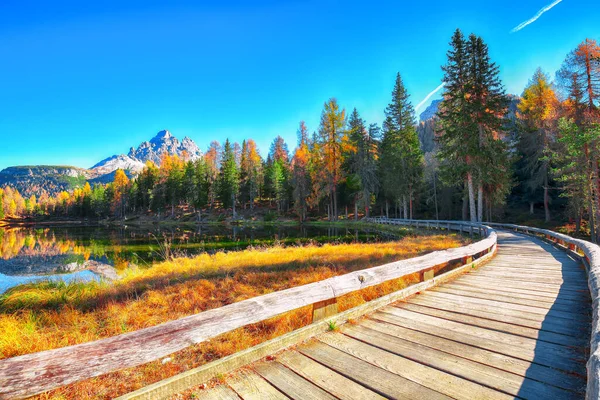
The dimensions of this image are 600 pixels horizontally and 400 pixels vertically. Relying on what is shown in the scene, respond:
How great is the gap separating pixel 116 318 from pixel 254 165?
2381 inches

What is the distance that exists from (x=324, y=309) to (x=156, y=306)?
14.0 ft

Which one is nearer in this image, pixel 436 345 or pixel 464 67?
pixel 436 345

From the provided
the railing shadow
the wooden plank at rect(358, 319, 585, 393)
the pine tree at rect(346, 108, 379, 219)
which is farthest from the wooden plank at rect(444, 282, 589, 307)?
the pine tree at rect(346, 108, 379, 219)

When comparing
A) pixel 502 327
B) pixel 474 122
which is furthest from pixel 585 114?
pixel 502 327

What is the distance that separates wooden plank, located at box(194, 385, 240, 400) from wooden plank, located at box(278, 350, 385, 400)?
26.6 inches

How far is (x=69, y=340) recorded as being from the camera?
4766 mm

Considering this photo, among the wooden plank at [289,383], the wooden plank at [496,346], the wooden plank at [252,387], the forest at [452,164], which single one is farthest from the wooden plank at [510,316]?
the forest at [452,164]

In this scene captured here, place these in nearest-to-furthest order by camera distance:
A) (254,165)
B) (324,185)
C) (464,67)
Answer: (464,67) → (324,185) → (254,165)

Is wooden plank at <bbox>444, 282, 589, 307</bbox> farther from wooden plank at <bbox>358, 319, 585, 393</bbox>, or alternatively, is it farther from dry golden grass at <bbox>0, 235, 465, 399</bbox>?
wooden plank at <bbox>358, 319, 585, 393</bbox>

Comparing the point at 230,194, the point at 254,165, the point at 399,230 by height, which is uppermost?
the point at 254,165

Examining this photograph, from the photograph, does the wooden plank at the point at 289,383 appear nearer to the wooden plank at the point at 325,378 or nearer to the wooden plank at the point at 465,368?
the wooden plank at the point at 325,378

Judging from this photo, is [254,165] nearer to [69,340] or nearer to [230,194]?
[230,194]

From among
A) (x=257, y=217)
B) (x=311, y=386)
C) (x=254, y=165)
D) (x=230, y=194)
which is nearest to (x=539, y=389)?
(x=311, y=386)

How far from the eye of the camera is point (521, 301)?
5289mm
